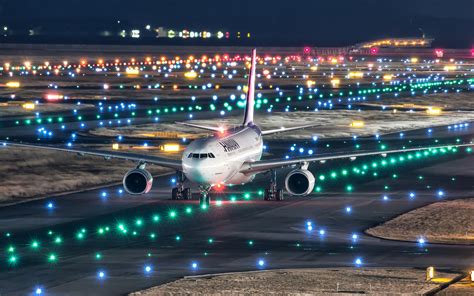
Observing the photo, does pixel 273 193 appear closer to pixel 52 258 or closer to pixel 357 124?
pixel 52 258

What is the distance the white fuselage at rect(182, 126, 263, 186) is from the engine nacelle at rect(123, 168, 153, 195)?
3036mm

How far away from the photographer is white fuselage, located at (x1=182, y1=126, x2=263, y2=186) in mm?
56438

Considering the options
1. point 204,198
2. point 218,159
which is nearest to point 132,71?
point 204,198

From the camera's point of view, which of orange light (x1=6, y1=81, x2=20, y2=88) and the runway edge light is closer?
the runway edge light

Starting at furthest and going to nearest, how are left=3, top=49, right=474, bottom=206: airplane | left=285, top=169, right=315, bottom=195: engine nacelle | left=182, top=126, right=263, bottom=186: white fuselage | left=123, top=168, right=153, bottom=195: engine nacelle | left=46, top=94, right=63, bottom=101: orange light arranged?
left=46, top=94, right=63, bottom=101: orange light < left=285, top=169, right=315, bottom=195: engine nacelle < left=123, top=168, right=153, bottom=195: engine nacelle < left=3, top=49, right=474, bottom=206: airplane < left=182, top=126, right=263, bottom=186: white fuselage

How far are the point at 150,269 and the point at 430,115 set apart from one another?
77.6 meters

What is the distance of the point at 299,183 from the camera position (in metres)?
59.9

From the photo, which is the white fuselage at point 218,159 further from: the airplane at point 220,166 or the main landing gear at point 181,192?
the main landing gear at point 181,192

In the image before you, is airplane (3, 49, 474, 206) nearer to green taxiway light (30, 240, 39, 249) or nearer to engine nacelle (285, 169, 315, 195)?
engine nacelle (285, 169, 315, 195)

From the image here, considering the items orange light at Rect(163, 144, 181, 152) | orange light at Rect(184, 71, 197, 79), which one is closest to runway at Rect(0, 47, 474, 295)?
orange light at Rect(163, 144, 181, 152)

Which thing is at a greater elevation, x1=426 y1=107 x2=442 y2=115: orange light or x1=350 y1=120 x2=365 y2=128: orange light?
x1=426 y1=107 x2=442 y2=115: orange light

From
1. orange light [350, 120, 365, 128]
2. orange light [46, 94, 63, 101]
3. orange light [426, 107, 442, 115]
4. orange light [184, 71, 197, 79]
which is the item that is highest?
orange light [184, 71, 197, 79]

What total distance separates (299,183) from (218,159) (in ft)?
16.8

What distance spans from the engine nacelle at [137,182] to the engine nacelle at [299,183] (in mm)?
6967
